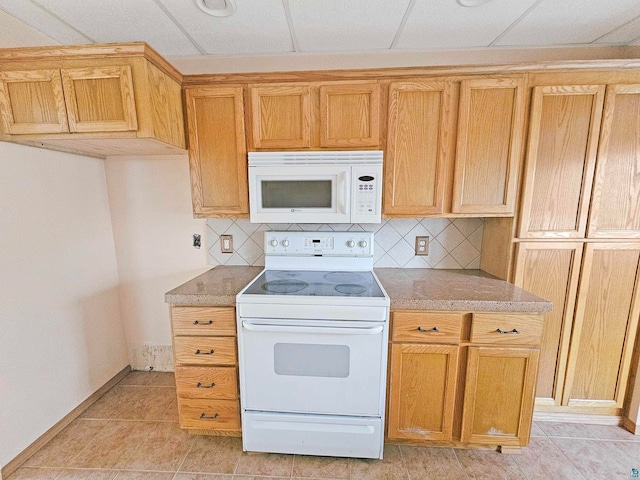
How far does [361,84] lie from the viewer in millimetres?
1573

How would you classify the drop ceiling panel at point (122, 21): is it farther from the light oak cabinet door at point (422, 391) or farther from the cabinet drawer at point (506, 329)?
the cabinet drawer at point (506, 329)

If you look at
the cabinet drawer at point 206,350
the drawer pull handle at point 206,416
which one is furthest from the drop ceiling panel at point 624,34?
the drawer pull handle at point 206,416

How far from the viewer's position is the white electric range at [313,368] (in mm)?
1406

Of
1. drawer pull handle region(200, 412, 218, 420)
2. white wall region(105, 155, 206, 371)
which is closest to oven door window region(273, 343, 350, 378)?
drawer pull handle region(200, 412, 218, 420)

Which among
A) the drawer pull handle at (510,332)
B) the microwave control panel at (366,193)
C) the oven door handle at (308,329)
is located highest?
the microwave control panel at (366,193)

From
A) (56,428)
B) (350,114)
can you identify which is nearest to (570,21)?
(350,114)

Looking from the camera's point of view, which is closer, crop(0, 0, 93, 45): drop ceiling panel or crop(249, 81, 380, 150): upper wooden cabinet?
crop(0, 0, 93, 45): drop ceiling panel

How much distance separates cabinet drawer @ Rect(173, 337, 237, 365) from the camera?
1525 mm

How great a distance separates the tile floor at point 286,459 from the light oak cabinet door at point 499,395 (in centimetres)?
16

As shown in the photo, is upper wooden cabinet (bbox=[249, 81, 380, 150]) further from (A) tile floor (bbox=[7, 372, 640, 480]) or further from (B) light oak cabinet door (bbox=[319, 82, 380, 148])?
(A) tile floor (bbox=[7, 372, 640, 480])

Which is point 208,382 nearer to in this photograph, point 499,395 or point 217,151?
point 217,151

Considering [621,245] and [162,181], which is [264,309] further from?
[621,245]

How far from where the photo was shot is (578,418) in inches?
70.1

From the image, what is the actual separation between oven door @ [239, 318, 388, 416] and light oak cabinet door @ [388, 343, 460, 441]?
12 centimetres
